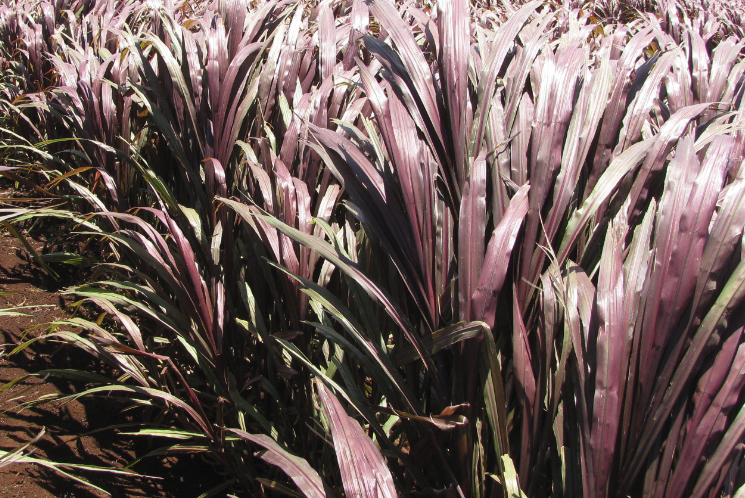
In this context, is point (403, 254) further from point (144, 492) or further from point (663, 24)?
point (663, 24)

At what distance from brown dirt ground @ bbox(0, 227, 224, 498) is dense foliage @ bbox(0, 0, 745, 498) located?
0.14 meters

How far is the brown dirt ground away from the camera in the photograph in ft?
5.28

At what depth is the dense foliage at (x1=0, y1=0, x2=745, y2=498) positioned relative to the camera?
88 cm

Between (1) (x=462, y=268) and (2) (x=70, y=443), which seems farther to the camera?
(2) (x=70, y=443)

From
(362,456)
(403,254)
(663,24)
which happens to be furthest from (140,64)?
(663,24)

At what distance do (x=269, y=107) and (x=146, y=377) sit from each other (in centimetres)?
93

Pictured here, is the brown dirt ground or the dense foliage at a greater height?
the dense foliage

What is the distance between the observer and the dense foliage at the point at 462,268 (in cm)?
88

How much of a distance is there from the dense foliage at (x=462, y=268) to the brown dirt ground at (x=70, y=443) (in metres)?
0.14

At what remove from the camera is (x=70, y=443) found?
5.71 ft

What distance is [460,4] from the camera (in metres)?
1.23

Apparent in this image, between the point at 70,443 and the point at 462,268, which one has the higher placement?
the point at 462,268

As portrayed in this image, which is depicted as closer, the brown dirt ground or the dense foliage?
the dense foliage

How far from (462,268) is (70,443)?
1401mm
